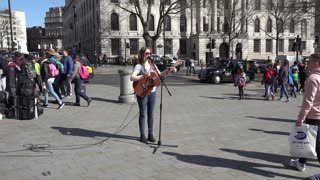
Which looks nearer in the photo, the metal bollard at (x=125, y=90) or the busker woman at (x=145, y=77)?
the busker woman at (x=145, y=77)

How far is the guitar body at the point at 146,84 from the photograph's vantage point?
23.0ft

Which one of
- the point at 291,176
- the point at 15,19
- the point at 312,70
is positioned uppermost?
the point at 15,19

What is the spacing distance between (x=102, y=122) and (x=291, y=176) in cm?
534

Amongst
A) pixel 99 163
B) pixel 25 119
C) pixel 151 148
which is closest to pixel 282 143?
pixel 151 148

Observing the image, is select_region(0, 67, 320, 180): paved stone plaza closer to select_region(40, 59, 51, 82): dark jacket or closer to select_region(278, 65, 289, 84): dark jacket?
select_region(40, 59, 51, 82): dark jacket

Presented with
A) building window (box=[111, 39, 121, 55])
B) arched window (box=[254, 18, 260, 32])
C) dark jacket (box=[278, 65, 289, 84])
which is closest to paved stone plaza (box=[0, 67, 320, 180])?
dark jacket (box=[278, 65, 289, 84])

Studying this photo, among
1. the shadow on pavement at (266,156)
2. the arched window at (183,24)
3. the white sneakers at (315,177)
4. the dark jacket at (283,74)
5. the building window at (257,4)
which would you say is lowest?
the shadow on pavement at (266,156)

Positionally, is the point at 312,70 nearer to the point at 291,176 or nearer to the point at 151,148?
the point at 291,176

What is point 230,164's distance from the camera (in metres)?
5.95

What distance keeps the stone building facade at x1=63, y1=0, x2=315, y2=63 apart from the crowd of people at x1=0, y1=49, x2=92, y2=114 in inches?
1912

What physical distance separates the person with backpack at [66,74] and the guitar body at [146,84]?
647 centimetres

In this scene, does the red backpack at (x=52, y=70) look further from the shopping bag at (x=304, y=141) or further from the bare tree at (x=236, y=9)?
the bare tree at (x=236, y=9)

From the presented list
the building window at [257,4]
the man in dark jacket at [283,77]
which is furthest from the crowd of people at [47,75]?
the building window at [257,4]

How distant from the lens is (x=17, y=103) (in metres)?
9.80
